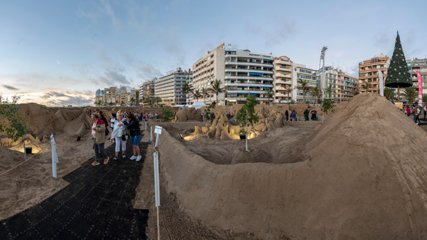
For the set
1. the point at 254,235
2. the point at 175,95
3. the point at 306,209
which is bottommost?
the point at 254,235

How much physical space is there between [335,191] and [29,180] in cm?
798

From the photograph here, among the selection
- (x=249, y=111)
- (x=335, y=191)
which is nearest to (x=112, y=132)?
(x=249, y=111)

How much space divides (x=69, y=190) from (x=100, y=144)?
2137mm

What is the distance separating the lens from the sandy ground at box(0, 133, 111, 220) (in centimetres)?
423

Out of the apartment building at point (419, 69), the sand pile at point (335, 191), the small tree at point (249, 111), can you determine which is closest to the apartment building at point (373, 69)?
the apartment building at point (419, 69)

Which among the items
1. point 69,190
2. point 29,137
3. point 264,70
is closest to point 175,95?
point 264,70

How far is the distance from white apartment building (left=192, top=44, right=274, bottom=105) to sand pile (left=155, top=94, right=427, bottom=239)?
174 feet

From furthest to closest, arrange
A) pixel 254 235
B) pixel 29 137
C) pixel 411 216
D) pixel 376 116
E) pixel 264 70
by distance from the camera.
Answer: pixel 264 70, pixel 29 137, pixel 376 116, pixel 254 235, pixel 411 216

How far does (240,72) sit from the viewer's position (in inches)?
2283

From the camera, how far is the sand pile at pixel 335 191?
289 cm

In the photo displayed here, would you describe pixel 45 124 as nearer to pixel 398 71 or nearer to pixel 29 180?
pixel 29 180

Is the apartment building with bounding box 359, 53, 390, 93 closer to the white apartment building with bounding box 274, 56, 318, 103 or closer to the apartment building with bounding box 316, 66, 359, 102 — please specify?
the apartment building with bounding box 316, 66, 359, 102

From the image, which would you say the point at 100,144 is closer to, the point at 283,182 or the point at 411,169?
the point at 283,182

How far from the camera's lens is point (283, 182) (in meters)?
3.60
